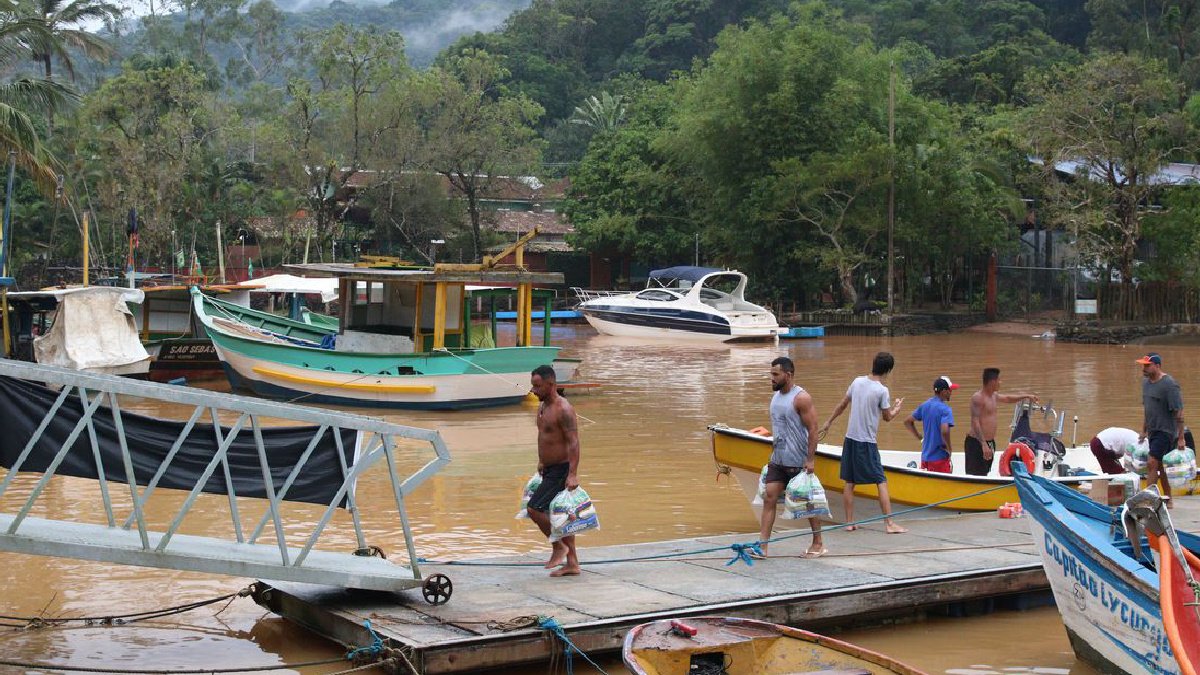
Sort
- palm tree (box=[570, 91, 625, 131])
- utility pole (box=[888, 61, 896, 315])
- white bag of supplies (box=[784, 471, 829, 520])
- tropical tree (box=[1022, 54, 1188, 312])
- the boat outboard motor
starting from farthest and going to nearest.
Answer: palm tree (box=[570, 91, 625, 131]) < utility pole (box=[888, 61, 896, 315]) < tropical tree (box=[1022, 54, 1188, 312]) < the boat outboard motor < white bag of supplies (box=[784, 471, 829, 520])

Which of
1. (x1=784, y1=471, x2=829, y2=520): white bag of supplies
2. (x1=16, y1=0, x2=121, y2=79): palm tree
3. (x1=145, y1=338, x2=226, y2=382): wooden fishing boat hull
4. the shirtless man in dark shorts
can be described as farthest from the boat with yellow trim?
(x1=16, y1=0, x2=121, y2=79): palm tree

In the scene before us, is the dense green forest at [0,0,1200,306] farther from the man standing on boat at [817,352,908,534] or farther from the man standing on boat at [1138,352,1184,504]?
the man standing on boat at [817,352,908,534]

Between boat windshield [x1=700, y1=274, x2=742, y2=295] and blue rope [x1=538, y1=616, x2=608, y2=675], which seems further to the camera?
boat windshield [x1=700, y1=274, x2=742, y2=295]

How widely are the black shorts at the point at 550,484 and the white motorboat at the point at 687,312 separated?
30091 millimetres

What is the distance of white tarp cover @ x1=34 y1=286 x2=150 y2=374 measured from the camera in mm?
22625

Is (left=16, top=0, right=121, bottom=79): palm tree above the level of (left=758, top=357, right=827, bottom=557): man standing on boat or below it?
above

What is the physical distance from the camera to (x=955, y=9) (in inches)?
2867

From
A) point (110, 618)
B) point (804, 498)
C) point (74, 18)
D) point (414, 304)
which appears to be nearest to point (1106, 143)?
point (414, 304)

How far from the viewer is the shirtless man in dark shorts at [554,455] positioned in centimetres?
896

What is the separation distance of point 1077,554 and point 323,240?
39.1 metres

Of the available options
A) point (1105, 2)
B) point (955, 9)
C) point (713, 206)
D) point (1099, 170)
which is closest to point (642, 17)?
point (955, 9)

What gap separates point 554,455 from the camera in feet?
29.6

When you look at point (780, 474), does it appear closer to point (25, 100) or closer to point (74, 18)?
point (25, 100)

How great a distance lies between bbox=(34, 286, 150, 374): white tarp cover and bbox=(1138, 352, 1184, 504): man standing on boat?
673 inches
